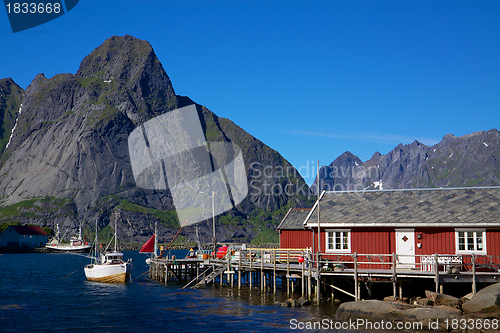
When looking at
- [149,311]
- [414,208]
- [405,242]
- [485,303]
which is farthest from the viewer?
[414,208]

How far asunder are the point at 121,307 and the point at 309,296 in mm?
15429

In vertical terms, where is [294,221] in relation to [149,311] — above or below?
above

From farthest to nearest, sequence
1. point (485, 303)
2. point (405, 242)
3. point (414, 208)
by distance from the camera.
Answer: point (414, 208) < point (405, 242) < point (485, 303)

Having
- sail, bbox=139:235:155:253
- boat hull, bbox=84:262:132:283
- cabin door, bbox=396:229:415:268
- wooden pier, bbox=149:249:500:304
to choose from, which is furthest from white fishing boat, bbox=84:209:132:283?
cabin door, bbox=396:229:415:268

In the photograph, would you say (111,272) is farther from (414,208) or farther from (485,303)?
(485,303)

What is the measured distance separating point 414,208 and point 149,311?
73.1ft

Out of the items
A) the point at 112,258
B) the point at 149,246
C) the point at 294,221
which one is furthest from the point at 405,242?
the point at 149,246

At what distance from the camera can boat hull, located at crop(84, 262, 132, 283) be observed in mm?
57375

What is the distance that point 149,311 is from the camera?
3656 cm

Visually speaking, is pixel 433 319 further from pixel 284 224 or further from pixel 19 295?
pixel 19 295

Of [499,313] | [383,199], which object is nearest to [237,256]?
[383,199]

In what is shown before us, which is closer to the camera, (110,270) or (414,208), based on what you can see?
(414,208)

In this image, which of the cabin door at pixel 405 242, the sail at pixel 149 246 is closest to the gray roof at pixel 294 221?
the cabin door at pixel 405 242

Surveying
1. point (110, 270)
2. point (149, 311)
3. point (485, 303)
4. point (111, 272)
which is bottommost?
point (149, 311)
